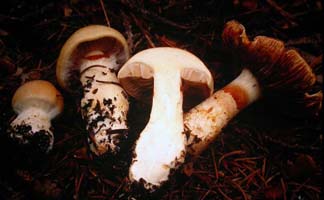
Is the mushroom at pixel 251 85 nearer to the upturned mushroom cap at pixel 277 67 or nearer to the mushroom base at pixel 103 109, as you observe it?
the upturned mushroom cap at pixel 277 67

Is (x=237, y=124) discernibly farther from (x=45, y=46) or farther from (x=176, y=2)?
(x=45, y=46)

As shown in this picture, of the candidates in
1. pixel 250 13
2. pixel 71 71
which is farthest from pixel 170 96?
pixel 250 13

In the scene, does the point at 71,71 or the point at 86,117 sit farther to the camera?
the point at 71,71

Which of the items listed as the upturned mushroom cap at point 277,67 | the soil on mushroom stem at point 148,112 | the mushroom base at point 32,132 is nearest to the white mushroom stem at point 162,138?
the soil on mushroom stem at point 148,112

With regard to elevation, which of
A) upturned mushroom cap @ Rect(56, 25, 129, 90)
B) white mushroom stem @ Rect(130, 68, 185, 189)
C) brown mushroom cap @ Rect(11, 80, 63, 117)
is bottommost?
white mushroom stem @ Rect(130, 68, 185, 189)

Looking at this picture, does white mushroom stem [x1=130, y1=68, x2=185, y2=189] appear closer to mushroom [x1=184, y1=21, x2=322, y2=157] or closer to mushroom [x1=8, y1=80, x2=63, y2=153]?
mushroom [x1=184, y1=21, x2=322, y2=157]

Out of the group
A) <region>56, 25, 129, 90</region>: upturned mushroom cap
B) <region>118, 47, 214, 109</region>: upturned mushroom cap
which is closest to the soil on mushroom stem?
<region>56, 25, 129, 90</region>: upturned mushroom cap

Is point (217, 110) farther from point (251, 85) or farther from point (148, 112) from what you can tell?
point (148, 112)
